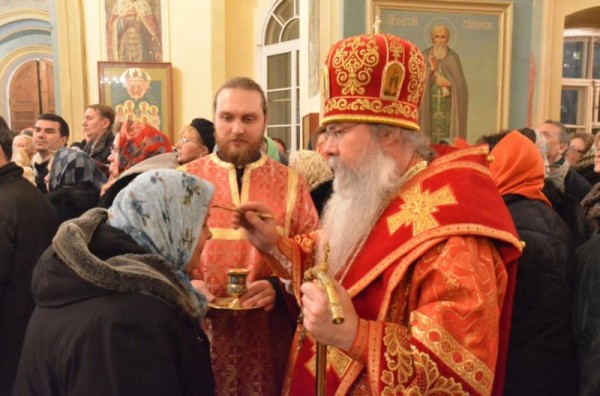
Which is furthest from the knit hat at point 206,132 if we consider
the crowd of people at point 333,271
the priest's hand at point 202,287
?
the priest's hand at point 202,287

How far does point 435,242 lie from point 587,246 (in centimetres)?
85

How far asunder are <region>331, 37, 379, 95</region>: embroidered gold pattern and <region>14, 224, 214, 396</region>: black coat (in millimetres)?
794

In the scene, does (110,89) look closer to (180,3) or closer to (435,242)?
(180,3)

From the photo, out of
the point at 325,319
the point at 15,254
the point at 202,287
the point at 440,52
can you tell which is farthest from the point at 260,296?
the point at 440,52

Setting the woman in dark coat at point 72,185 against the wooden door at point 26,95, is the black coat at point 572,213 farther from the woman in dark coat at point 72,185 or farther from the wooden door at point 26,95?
the wooden door at point 26,95

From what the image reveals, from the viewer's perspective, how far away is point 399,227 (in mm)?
1546

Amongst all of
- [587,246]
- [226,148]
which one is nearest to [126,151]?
[226,148]

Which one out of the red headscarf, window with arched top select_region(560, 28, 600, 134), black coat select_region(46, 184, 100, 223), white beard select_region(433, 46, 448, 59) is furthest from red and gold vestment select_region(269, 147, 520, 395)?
window with arched top select_region(560, 28, 600, 134)

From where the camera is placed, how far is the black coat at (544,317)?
187cm

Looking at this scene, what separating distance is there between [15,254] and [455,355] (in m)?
2.05

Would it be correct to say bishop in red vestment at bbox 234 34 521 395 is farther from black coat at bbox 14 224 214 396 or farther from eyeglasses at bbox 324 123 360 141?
black coat at bbox 14 224 214 396

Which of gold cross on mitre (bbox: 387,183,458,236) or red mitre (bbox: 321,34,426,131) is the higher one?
red mitre (bbox: 321,34,426,131)

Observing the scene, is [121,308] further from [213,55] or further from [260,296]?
[213,55]

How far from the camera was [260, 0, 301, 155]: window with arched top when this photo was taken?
9734 millimetres
